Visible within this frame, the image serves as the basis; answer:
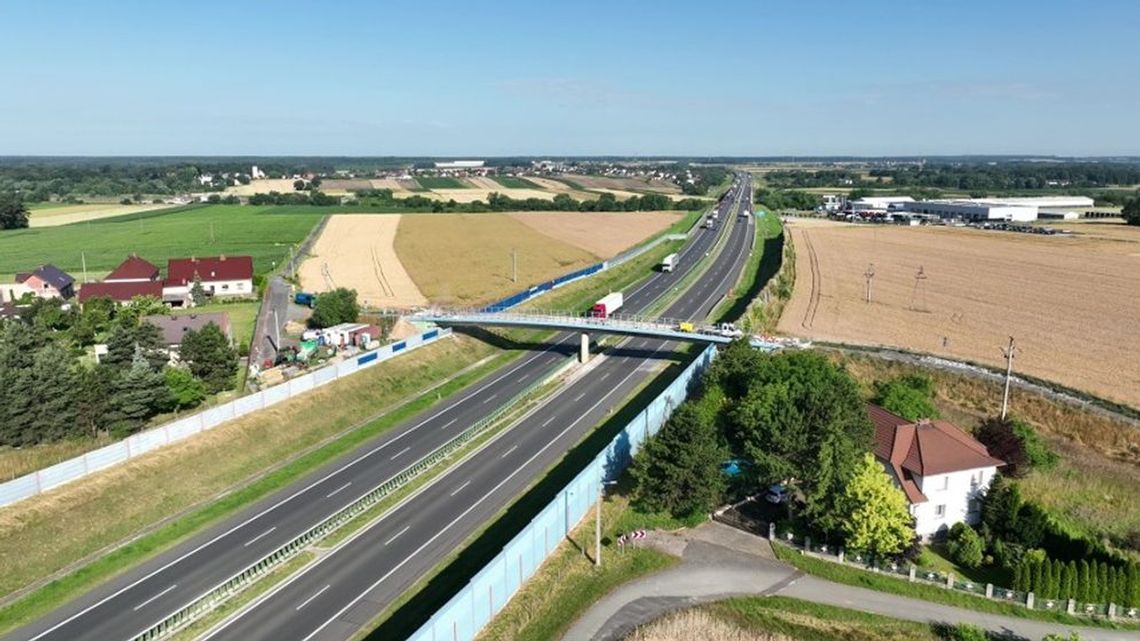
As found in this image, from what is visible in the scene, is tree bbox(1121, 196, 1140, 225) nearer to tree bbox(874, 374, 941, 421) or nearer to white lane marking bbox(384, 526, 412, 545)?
tree bbox(874, 374, 941, 421)

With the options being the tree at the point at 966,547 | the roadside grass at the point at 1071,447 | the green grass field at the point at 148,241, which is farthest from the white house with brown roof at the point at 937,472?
the green grass field at the point at 148,241

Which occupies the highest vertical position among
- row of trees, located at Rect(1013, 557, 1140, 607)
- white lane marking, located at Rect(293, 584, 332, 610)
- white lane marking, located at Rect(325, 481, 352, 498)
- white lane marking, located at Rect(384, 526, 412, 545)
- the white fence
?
the white fence

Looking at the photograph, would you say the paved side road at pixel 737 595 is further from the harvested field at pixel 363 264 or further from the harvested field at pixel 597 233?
the harvested field at pixel 597 233

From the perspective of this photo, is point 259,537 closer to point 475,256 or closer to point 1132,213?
point 475,256

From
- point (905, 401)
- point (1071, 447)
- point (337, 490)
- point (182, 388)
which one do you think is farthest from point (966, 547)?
point (182, 388)

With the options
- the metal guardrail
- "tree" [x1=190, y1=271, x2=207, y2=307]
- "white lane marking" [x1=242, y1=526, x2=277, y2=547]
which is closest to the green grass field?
"tree" [x1=190, y1=271, x2=207, y2=307]

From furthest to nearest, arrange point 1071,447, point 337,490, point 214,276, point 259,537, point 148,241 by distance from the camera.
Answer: point 148,241, point 214,276, point 1071,447, point 337,490, point 259,537

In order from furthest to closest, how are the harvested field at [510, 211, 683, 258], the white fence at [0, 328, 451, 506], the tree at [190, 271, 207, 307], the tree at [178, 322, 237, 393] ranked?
the harvested field at [510, 211, 683, 258], the tree at [190, 271, 207, 307], the tree at [178, 322, 237, 393], the white fence at [0, 328, 451, 506]
